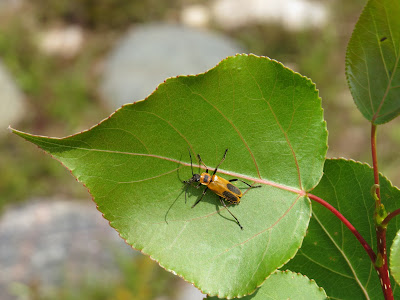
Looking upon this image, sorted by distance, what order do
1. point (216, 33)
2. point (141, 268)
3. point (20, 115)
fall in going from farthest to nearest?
point (216, 33) → point (20, 115) → point (141, 268)

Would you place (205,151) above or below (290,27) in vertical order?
below

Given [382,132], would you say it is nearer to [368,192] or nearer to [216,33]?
[216,33]

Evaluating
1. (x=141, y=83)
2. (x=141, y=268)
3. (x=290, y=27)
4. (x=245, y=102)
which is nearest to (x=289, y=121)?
(x=245, y=102)

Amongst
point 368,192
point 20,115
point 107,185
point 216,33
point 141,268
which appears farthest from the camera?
point 216,33

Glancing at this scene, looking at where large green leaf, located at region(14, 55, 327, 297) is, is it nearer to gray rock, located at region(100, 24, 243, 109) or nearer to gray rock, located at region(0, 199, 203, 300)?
gray rock, located at region(0, 199, 203, 300)

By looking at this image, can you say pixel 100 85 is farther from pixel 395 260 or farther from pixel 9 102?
pixel 395 260
